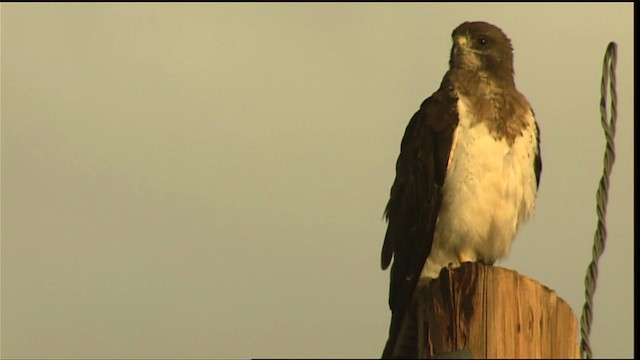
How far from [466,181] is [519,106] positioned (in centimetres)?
70

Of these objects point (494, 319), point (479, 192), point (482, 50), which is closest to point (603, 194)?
point (494, 319)

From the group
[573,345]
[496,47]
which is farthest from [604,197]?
[496,47]

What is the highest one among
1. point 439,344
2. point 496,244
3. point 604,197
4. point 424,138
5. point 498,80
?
point 498,80

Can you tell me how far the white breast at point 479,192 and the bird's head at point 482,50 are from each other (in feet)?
2.61

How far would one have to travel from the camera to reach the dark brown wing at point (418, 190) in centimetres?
661

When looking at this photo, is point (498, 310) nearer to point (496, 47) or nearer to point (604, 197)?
point (604, 197)

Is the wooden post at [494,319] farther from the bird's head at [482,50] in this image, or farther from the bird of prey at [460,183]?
the bird's head at [482,50]

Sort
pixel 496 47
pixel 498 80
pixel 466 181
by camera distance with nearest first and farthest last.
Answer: pixel 466 181, pixel 498 80, pixel 496 47

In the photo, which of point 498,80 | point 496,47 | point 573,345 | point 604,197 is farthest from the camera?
point 496,47

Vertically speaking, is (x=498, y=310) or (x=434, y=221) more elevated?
(x=434, y=221)

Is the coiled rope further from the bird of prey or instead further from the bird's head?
the bird's head

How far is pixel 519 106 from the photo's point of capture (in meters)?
7.05

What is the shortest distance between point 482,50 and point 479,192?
62.0 inches

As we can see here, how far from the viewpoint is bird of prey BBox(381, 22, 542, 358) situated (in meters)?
6.66
